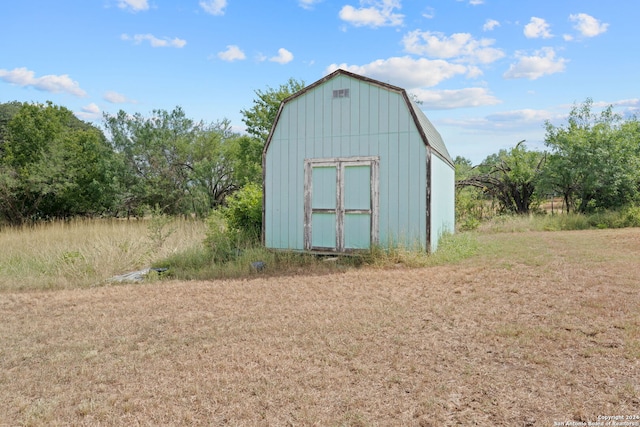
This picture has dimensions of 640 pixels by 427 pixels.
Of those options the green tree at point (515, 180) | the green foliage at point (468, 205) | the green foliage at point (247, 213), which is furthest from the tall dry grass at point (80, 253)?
the green tree at point (515, 180)

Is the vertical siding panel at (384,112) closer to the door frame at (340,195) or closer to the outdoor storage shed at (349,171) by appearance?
the outdoor storage shed at (349,171)

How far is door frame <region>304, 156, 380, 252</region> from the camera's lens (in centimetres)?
852

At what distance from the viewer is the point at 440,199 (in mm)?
10109

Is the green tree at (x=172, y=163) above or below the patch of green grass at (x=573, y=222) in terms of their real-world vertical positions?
above

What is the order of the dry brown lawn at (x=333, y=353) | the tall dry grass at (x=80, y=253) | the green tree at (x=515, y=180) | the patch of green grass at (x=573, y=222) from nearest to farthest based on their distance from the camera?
the dry brown lawn at (x=333, y=353) < the tall dry grass at (x=80, y=253) < the patch of green grass at (x=573, y=222) < the green tree at (x=515, y=180)

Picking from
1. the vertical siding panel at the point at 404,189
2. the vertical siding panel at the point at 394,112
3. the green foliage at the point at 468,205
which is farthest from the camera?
the green foliage at the point at 468,205

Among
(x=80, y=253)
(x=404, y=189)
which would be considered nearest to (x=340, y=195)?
(x=404, y=189)

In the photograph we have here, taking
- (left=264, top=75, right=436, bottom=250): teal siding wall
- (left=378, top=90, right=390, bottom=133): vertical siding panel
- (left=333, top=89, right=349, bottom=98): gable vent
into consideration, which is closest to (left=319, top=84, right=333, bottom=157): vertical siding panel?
(left=264, top=75, right=436, bottom=250): teal siding wall

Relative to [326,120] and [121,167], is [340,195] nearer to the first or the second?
[326,120]

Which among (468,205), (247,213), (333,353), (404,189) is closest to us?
(333,353)

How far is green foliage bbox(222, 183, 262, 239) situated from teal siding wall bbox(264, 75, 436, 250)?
86cm

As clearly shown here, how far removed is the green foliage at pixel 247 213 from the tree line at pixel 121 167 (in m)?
6.49

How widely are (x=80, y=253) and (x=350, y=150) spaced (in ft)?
20.2

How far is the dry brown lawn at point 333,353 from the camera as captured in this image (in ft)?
9.52
